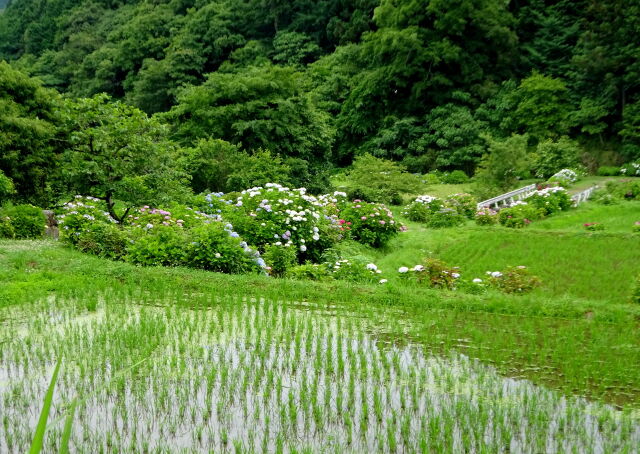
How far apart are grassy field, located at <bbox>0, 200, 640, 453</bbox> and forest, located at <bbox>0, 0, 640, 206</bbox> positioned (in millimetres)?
4915

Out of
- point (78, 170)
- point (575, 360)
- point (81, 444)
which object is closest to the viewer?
point (81, 444)

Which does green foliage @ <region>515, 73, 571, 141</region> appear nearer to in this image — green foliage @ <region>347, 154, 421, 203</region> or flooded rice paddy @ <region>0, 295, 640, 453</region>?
green foliage @ <region>347, 154, 421, 203</region>

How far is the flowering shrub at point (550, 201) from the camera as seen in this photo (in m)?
16.8

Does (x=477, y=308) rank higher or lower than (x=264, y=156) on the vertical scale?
lower

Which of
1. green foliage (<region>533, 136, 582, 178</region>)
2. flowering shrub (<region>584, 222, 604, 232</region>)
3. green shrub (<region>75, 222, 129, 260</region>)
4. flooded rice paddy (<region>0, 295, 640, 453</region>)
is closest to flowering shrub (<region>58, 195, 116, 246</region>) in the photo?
green shrub (<region>75, 222, 129, 260</region>)

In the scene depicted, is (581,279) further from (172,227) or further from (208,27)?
(208,27)

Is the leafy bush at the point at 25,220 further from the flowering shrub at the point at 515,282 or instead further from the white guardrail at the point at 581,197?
the white guardrail at the point at 581,197

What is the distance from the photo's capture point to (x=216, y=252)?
30.2 feet

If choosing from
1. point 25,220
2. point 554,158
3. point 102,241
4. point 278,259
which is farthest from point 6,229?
point 554,158

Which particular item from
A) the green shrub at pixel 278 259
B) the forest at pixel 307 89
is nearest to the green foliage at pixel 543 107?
the forest at pixel 307 89

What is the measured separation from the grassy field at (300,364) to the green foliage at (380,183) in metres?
11.5

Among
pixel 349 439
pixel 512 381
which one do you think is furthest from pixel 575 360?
pixel 349 439

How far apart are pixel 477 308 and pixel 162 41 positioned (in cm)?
4636

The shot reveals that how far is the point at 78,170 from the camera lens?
493 inches
